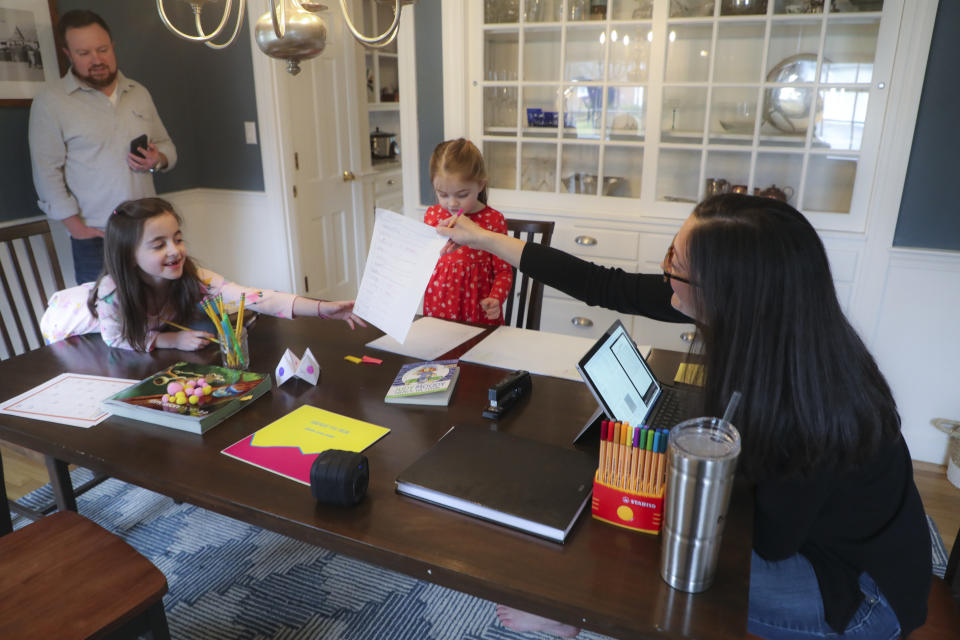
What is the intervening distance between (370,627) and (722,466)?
4.36 ft

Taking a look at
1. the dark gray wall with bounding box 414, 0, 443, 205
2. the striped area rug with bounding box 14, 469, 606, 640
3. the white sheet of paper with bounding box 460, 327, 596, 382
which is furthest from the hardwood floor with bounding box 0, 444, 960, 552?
the dark gray wall with bounding box 414, 0, 443, 205

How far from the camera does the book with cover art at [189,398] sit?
1273 millimetres

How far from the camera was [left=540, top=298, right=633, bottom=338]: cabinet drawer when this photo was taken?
3.04m

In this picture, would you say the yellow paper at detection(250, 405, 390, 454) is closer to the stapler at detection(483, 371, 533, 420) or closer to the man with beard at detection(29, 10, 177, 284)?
the stapler at detection(483, 371, 533, 420)

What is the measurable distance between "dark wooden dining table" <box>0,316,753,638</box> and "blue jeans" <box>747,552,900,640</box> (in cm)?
16

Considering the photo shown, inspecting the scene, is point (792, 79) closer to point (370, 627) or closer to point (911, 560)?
point (911, 560)

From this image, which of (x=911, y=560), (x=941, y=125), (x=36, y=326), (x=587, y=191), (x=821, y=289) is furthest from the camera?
(x=587, y=191)

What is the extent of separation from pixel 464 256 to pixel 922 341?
1897mm

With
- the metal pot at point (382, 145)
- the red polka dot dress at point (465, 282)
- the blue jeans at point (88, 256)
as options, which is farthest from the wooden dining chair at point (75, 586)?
the metal pot at point (382, 145)

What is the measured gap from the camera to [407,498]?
103cm

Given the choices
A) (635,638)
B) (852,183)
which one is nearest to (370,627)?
(635,638)

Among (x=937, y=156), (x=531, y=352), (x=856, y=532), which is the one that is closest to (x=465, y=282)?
(x=531, y=352)

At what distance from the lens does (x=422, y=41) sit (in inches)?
121

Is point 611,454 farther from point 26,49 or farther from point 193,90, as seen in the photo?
point 193,90
